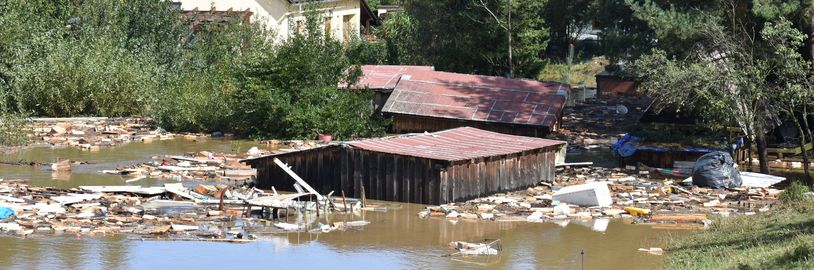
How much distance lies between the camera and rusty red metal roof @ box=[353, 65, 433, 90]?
123ft

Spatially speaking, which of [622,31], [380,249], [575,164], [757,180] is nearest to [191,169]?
[575,164]

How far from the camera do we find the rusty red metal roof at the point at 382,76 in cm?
3744

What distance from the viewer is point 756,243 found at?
18969 millimetres

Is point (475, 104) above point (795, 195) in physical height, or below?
above

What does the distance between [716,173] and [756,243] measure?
7956 mm

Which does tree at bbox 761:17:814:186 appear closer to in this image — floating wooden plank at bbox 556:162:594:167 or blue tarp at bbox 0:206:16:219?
floating wooden plank at bbox 556:162:594:167

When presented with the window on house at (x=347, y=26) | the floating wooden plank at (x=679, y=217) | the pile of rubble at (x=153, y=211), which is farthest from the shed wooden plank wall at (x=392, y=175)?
the window on house at (x=347, y=26)

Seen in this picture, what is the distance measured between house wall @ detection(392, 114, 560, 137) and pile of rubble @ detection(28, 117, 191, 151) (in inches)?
222

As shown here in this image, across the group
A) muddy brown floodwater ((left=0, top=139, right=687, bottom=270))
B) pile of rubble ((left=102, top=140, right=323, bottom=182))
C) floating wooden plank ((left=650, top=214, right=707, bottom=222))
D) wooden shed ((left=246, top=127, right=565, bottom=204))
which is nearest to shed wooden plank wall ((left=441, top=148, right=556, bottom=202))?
wooden shed ((left=246, top=127, right=565, bottom=204))

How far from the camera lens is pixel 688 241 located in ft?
67.8

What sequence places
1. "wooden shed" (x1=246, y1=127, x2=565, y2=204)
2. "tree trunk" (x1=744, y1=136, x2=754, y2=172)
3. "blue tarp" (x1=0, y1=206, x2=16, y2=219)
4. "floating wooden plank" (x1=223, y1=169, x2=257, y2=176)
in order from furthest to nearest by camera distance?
1. "tree trunk" (x1=744, y1=136, x2=754, y2=172)
2. "floating wooden plank" (x1=223, y1=169, x2=257, y2=176)
3. "wooden shed" (x1=246, y1=127, x2=565, y2=204)
4. "blue tarp" (x1=0, y1=206, x2=16, y2=219)

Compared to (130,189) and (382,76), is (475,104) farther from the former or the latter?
(130,189)

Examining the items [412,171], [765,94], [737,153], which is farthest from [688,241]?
[737,153]

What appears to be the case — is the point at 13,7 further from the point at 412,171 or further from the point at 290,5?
the point at 412,171
